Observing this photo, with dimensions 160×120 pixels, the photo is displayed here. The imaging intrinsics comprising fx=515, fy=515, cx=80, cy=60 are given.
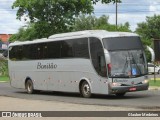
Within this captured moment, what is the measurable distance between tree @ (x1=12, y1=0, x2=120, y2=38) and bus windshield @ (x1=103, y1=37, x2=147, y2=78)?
74.3ft

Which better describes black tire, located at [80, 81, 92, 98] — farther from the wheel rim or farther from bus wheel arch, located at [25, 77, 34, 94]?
bus wheel arch, located at [25, 77, 34, 94]

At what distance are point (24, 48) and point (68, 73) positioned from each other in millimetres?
5258

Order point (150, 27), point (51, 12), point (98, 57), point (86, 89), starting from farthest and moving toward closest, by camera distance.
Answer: point (150, 27) < point (51, 12) < point (86, 89) < point (98, 57)

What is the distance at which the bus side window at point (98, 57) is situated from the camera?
23875mm

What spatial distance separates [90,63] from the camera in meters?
24.8

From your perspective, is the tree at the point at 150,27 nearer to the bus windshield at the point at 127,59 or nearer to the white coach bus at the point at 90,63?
the white coach bus at the point at 90,63

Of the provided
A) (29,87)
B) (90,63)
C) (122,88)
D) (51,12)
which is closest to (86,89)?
(90,63)

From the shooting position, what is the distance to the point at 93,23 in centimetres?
10400

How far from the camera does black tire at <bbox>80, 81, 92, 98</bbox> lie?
82.5 ft

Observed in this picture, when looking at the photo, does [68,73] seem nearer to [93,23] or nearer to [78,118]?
[78,118]

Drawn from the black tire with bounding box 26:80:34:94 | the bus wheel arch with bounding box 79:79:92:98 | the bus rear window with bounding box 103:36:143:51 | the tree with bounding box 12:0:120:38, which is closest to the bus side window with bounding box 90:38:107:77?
the bus rear window with bounding box 103:36:143:51

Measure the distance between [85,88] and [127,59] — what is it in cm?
296

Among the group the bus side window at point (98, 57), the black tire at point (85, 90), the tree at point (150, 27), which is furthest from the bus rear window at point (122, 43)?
the tree at point (150, 27)

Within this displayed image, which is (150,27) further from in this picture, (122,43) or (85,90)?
(122,43)
